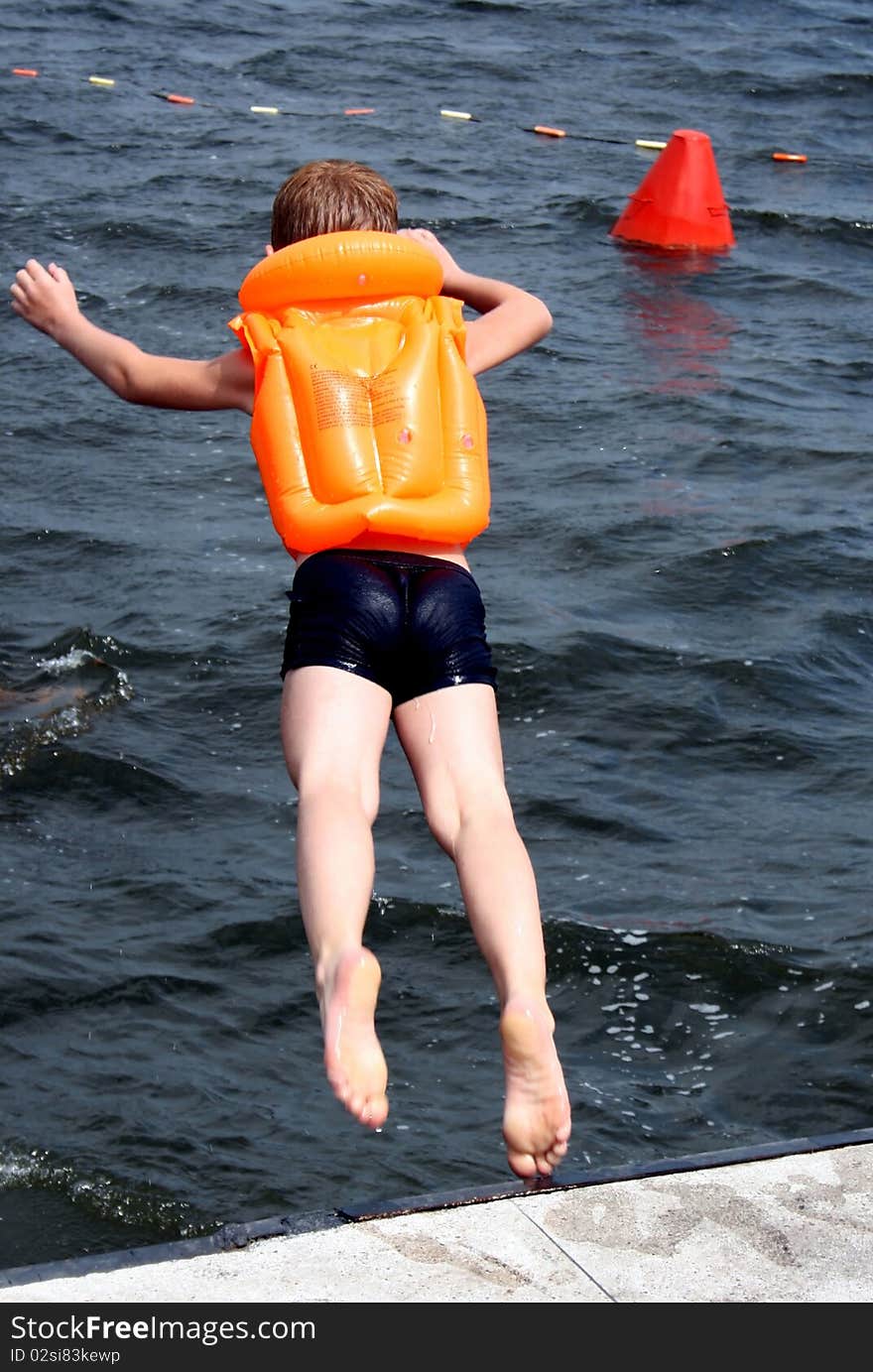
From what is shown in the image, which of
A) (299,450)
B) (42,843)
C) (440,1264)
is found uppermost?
(299,450)

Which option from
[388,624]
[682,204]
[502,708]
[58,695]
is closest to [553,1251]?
[388,624]

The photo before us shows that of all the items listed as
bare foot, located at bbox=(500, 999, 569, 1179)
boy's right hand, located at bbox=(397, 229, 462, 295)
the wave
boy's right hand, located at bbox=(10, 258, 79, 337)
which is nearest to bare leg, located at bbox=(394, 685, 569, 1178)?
bare foot, located at bbox=(500, 999, 569, 1179)

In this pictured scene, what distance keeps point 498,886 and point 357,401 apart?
132 cm

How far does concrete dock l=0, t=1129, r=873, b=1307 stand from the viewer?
12.8ft

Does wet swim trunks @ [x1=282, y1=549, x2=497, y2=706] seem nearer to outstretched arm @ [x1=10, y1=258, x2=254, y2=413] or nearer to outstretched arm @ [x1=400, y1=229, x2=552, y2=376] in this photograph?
outstretched arm @ [x1=10, y1=258, x2=254, y2=413]

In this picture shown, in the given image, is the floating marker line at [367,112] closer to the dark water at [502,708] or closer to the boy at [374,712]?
the dark water at [502,708]

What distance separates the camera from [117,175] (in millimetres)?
16359

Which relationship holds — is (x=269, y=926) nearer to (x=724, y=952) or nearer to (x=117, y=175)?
(x=724, y=952)

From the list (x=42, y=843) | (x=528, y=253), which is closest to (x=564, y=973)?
(x=42, y=843)

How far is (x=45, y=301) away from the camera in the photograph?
471cm

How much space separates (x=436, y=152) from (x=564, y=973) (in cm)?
1217

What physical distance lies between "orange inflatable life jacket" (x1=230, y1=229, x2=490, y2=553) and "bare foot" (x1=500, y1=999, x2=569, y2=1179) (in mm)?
1333

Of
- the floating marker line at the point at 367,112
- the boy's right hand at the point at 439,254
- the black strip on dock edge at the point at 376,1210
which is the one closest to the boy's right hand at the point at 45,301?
the boy's right hand at the point at 439,254
